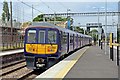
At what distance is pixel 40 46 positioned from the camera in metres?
19.3

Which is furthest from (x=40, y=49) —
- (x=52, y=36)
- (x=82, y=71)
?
(x=82, y=71)

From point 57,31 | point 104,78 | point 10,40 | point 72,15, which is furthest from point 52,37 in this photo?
point 72,15

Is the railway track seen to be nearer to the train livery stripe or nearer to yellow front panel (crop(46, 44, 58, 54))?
the train livery stripe

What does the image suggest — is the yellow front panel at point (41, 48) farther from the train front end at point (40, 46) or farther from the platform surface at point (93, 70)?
the platform surface at point (93, 70)

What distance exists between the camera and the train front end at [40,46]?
62.8 ft

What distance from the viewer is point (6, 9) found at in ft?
328

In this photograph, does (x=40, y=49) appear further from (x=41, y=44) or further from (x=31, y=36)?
(x=31, y=36)

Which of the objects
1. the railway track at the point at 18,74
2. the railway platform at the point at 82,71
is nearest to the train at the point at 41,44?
the railway track at the point at 18,74

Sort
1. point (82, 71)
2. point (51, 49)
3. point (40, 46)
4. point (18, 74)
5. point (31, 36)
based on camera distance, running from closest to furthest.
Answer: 1. point (82, 71)
2. point (18, 74)
3. point (40, 46)
4. point (51, 49)
5. point (31, 36)

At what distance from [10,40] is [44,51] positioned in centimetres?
3232

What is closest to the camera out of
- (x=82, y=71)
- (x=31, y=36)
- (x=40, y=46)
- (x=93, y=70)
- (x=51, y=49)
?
(x=82, y=71)

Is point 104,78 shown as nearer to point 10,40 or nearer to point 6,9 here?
point 10,40

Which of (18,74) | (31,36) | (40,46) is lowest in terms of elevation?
(18,74)

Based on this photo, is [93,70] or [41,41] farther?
[41,41]
